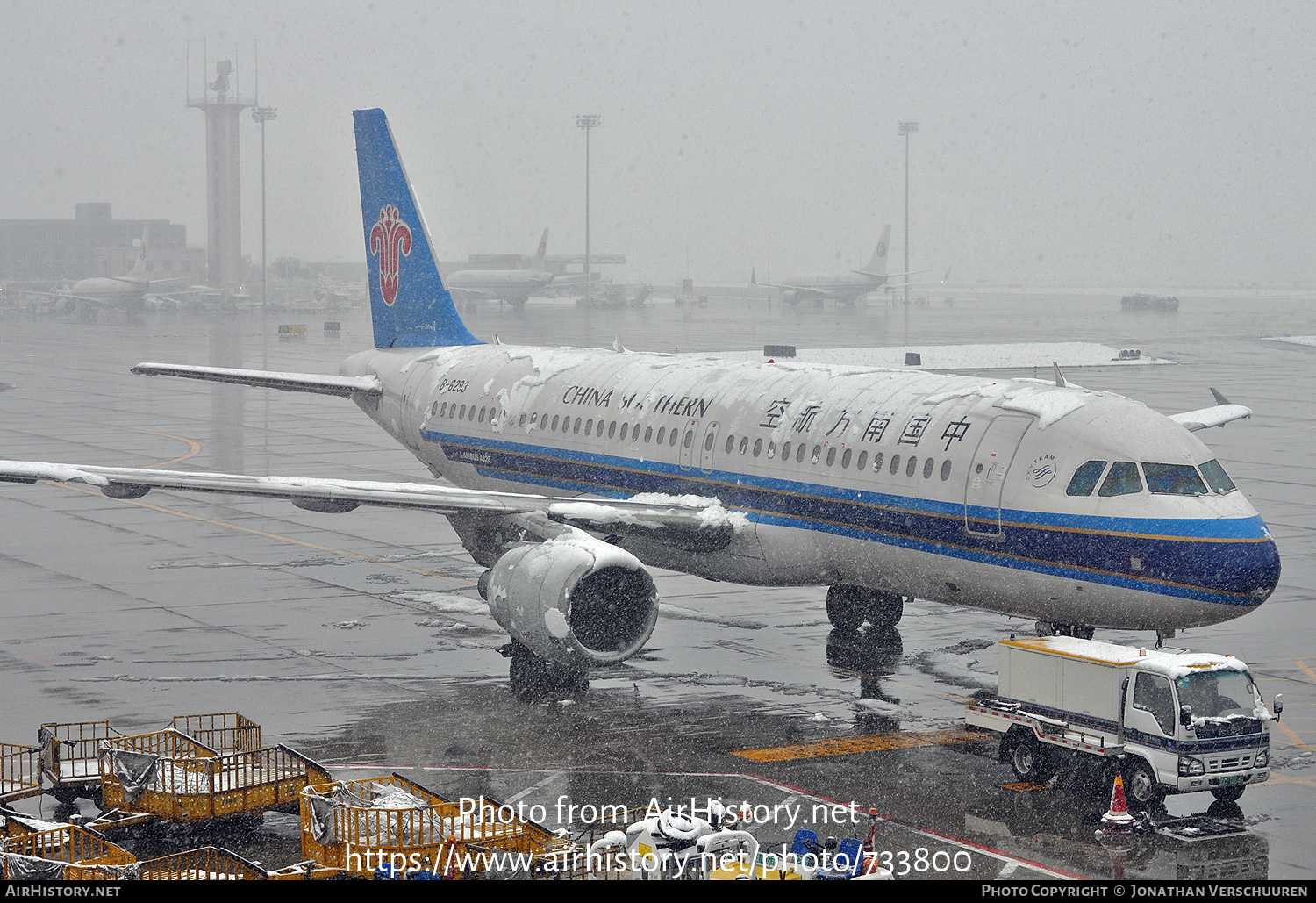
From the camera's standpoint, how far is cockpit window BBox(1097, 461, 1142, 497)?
22984mm

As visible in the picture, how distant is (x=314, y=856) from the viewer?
1761cm

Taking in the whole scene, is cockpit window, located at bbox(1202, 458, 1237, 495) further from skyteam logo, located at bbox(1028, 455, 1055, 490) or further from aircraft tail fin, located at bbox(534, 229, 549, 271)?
aircraft tail fin, located at bbox(534, 229, 549, 271)

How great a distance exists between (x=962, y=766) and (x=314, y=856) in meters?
8.90

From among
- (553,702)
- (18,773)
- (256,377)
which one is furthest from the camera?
(256,377)

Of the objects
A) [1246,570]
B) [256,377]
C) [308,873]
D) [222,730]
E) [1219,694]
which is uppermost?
[256,377]

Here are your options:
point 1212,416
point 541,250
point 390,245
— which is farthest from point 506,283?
point 1212,416

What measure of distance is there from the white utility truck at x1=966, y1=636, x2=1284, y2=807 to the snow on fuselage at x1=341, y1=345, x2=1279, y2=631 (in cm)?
154

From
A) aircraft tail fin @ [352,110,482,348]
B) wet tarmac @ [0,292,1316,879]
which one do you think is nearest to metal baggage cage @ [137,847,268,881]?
wet tarmac @ [0,292,1316,879]

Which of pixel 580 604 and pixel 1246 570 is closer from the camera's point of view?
pixel 1246 570

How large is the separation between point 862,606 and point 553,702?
22.8ft

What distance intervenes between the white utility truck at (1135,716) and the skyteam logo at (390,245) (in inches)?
867

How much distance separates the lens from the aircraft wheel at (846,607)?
2956 cm

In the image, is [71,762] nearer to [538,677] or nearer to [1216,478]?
[538,677]

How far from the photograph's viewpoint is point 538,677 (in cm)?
2617
